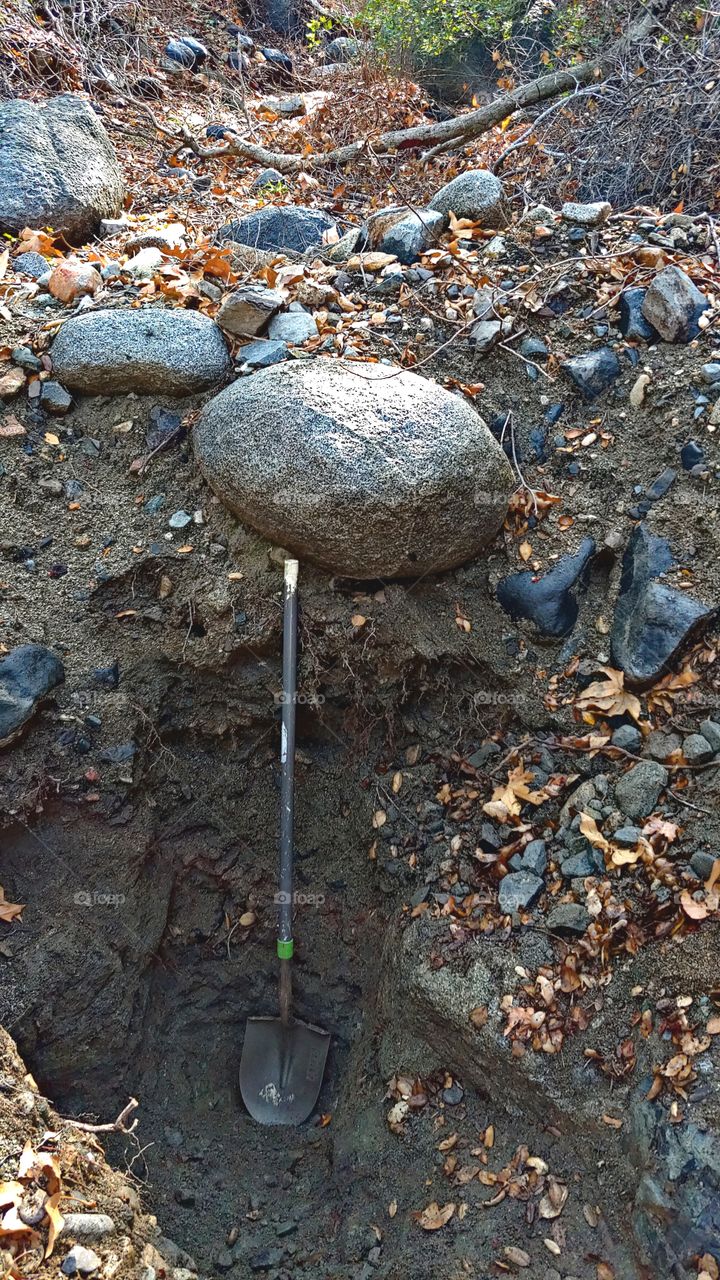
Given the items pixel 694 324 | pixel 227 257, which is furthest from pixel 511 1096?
pixel 227 257

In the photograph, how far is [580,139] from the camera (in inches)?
168

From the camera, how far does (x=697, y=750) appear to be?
2600 millimetres

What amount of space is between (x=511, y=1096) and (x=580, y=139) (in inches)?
167

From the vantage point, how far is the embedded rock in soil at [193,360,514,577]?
282 cm

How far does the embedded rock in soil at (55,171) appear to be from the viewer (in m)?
4.14

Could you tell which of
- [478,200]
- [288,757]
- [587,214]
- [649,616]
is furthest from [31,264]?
[649,616]

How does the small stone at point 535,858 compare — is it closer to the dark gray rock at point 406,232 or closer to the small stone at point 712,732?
A: the small stone at point 712,732

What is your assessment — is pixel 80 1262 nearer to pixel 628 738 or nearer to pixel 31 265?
pixel 628 738

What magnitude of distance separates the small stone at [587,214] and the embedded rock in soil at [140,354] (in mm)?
1586

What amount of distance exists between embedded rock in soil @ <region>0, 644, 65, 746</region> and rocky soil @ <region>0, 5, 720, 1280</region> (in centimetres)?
1

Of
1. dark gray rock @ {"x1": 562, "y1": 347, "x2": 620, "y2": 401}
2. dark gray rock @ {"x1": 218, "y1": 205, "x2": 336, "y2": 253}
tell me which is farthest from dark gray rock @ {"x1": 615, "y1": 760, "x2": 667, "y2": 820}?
dark gray rock @ {"x1": 218, "y1": 205, "x2": 336, "y2": 253}

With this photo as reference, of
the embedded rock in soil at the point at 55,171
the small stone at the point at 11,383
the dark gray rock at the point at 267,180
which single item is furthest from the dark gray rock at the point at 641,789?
the dark gray rock at the point at 267,180

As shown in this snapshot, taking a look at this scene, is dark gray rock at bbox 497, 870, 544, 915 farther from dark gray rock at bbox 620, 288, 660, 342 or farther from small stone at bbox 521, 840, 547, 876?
dark gray rock at bbox 620, 288, 660, 342

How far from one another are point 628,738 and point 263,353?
1.95 m
